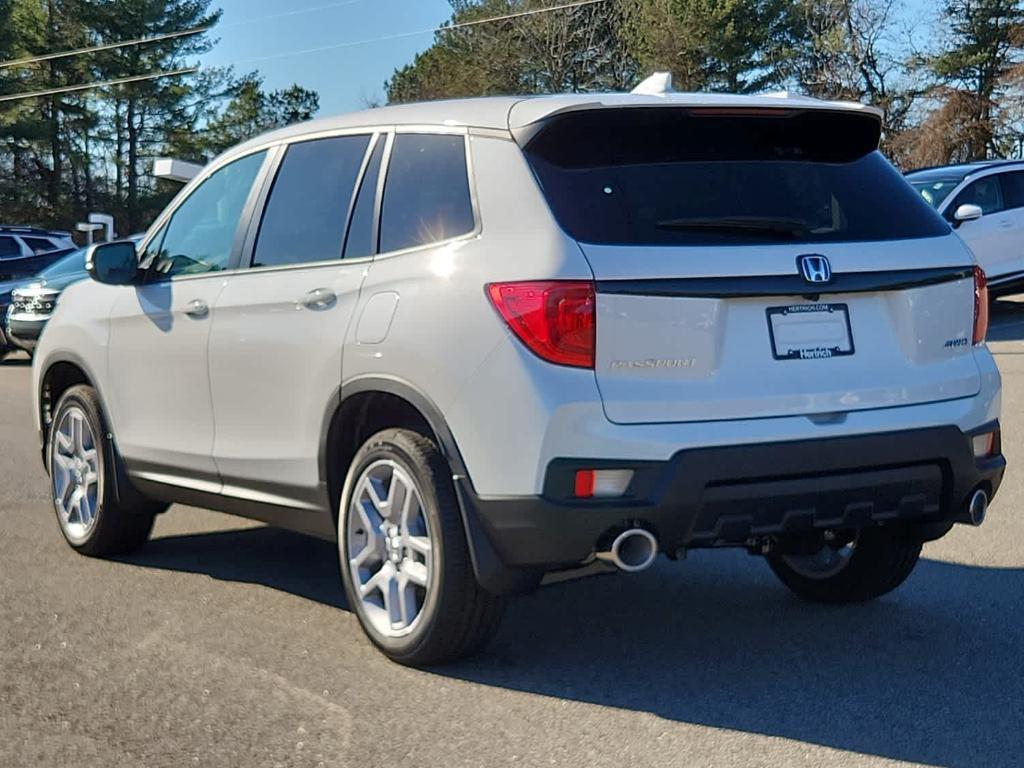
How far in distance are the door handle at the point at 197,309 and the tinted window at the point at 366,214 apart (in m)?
0.88

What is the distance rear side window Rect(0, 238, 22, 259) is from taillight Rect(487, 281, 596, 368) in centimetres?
1739

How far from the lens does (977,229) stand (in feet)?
52.8

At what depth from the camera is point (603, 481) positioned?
4004mm

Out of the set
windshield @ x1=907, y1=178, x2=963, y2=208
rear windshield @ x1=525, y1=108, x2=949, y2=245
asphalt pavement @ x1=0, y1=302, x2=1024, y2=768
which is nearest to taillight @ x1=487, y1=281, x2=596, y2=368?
rear windshield @ x1=525, y1=108, x2=949, y2=245

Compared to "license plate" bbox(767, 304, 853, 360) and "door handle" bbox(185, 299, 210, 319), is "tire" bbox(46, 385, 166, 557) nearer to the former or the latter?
"door handle" bbox(185, 299, 210, 319)

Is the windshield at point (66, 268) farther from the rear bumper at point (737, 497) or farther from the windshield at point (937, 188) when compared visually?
the rear bumper at point (737, 497)

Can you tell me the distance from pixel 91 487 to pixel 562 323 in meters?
3.18

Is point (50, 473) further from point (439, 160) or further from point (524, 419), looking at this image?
point (524, 419)

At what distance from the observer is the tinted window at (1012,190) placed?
1647 centimetres

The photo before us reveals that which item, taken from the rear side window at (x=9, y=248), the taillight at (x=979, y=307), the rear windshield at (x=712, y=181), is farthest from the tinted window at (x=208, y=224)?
the rear side window at (x=9, y=248)

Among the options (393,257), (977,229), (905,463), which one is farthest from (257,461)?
(977,229)

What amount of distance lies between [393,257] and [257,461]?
1.06m

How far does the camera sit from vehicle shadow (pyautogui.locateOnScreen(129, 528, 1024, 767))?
4.05m

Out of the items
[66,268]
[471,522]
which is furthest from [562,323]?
[66,268]
